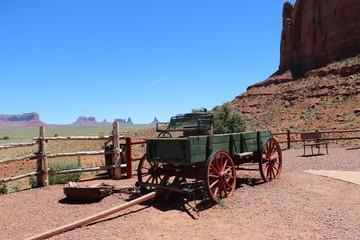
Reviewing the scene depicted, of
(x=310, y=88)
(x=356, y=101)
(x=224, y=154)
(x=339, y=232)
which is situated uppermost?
(x=310, y=88)

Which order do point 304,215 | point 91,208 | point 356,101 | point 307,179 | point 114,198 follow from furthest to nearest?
point 356,101
point 307,179
point 114,198
point 91,208
point 304,215

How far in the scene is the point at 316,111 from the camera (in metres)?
37.7

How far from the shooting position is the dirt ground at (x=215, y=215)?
13.3ft

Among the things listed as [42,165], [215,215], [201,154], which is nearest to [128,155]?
[42,165]

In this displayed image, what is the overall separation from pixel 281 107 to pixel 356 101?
40.4 ft

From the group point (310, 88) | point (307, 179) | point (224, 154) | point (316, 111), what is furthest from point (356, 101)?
point (224, 154)

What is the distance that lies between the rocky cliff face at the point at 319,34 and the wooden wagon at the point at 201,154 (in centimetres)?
5259

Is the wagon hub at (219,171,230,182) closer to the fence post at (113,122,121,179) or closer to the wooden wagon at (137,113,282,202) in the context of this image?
the wooden wagon at (137,113,282,202)

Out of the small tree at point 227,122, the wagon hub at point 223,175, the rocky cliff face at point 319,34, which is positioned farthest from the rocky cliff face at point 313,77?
the wagon hub at point 223,175

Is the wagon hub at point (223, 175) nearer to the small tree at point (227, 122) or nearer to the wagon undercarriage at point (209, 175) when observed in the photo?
the wagon undercarriage at point (209, 175)

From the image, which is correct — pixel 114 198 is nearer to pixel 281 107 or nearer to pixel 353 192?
pixel 353 192

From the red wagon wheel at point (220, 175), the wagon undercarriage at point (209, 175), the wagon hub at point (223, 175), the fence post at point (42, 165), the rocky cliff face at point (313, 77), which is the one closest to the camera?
the wagon undercarriage at point (209, 175)

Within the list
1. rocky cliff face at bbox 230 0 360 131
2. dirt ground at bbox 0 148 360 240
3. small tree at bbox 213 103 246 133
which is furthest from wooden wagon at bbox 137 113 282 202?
rocky cliff face at bbox 230 0 360 131

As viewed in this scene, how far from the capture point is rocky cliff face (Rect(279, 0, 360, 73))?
5088 centimetres
